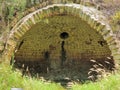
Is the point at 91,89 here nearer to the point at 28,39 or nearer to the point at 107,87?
the point at 107,87

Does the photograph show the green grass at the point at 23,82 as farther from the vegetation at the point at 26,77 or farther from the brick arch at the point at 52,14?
the brick arch at the point at 52,14

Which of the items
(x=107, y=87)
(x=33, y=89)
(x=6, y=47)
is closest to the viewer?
(x=107, y=87)

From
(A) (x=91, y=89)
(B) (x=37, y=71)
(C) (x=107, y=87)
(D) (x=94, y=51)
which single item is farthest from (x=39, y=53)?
(C) (x=107, y=87)

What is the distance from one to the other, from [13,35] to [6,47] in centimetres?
29

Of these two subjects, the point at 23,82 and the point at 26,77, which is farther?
the point at 26,77

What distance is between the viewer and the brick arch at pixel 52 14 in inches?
336

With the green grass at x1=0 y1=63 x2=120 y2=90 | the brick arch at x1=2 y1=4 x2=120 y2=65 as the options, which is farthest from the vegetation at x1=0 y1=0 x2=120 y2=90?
the brick arch at x1=2 y1=4 x2=120 y2=65

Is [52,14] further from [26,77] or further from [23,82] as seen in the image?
[23,82]

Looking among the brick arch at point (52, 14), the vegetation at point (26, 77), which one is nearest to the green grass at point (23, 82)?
the vegetation at point (26, 77)

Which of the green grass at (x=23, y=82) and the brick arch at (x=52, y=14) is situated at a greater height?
the brick arch at (x=52, y=14)

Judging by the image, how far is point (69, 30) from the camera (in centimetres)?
1035

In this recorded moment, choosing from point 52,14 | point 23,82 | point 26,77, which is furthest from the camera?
point 52,14

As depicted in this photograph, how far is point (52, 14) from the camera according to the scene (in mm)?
8859

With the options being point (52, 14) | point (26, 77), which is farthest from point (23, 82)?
point (52, 14)
